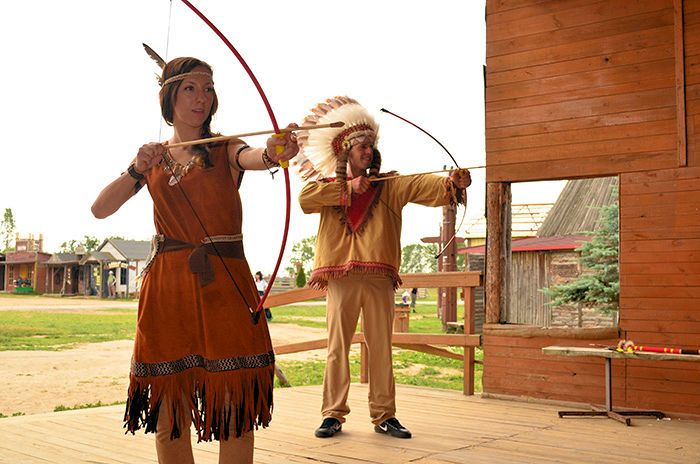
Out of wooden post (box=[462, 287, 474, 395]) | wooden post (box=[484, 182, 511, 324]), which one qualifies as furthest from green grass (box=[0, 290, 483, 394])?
wooden post (box=[484, 182, 511, 324])

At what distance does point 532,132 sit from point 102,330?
15.4 m

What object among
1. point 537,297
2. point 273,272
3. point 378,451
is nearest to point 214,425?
point 273,272

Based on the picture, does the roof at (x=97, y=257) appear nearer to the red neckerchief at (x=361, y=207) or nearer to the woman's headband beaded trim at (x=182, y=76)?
the red neckerchief at (x=361, y=207)

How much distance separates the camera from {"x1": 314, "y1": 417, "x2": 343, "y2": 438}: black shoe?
343 cm

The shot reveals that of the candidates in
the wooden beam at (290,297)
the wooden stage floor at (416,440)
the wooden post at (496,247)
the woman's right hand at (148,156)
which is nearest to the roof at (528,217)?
the wooden beam at (290,297)

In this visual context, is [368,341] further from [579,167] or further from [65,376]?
[65,376]

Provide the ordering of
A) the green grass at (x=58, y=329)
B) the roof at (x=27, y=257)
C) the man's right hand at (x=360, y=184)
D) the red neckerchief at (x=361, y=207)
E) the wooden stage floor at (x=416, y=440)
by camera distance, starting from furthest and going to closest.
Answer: the roof at (x=27, y=257) → the green grass at (x=58, y=329) → the red neckerchief at (x=361, y=207) → the man's right hand at (x=360, y=184) → the wooden stage floor at (x=416, y=440)

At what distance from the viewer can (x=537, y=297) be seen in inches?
567

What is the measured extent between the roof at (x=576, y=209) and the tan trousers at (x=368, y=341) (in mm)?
12211

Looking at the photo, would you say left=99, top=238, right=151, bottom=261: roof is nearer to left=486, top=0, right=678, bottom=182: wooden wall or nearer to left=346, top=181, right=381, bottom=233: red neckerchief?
left=486, top=0, right=678, bottom=182: wooden wall

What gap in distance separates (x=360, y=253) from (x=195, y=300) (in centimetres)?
157

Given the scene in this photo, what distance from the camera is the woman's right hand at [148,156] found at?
1.99 m

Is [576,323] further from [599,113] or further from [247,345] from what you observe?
[247,345]

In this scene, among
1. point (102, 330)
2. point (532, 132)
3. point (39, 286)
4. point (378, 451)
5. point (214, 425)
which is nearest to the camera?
point (214, 425)
